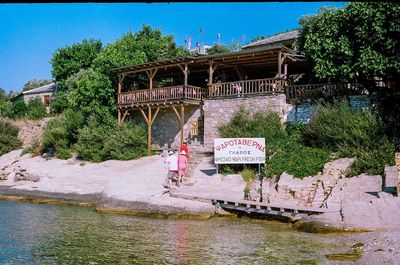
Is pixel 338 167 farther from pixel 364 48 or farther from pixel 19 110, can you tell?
pixel 19 110

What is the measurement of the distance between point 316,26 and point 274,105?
171 inches

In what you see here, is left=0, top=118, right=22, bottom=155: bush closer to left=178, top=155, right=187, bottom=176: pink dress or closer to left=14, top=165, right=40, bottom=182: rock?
left=14, top=165, right=40, bottom=182: rock

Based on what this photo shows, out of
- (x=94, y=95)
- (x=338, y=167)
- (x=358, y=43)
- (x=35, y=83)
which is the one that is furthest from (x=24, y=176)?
(x=35, y=83)

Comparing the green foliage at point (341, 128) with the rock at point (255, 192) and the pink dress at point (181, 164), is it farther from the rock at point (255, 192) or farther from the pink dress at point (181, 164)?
the pink dress at point (181, 164)

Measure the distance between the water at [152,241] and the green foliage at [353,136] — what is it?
437 cm

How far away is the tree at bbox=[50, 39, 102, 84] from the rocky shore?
1854 centimetres

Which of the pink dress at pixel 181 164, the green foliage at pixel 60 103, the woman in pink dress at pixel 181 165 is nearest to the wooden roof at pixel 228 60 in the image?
the woman in pink dress at pixel 181 165

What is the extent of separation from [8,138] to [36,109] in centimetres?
885

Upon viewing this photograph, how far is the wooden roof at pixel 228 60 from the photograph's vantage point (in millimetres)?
22714

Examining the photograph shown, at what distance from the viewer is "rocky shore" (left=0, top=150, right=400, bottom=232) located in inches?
482

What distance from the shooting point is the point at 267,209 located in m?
14.1

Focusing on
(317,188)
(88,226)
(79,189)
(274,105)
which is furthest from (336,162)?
(79,189)

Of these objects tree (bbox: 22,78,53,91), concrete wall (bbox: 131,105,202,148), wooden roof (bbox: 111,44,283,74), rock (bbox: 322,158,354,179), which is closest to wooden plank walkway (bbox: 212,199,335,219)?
rock (bbox: 322,158,354,179)

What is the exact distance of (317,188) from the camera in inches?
587
